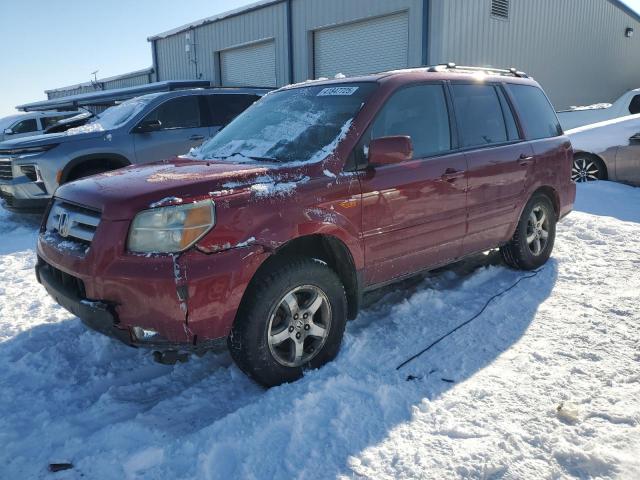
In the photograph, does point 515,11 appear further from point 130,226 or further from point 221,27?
point 130,226

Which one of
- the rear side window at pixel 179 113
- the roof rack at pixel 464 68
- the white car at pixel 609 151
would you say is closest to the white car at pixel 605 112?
the white car at pixel 609 151

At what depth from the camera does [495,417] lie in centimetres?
269

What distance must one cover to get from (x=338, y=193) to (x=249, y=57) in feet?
52.5

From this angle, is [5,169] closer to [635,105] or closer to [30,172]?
[30,172]

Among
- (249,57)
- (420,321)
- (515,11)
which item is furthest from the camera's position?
(249,57)

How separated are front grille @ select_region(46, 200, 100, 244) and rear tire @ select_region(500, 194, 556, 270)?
360cm

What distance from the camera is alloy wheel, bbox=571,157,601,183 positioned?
346 inches

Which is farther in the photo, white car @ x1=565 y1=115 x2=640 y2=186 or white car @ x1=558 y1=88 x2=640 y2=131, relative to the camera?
white car @ x1=558 y1=88 x2=640 y2=131

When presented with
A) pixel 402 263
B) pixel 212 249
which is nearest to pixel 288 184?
pixel 212 249

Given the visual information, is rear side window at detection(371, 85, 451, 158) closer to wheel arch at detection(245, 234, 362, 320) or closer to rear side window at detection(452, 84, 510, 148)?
rear side window at detection(452, 84, 510, 148)

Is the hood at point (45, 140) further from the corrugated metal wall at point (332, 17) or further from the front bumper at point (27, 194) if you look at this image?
the corrugated metal wall at point (332, 17)

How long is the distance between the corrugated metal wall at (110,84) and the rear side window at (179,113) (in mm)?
17815

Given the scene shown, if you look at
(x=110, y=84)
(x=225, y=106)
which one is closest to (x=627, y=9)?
(x=225, y=106)

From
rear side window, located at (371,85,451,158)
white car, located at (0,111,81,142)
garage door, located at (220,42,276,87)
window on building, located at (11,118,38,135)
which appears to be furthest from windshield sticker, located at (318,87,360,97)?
window on building, located at (11,118,38,135)
